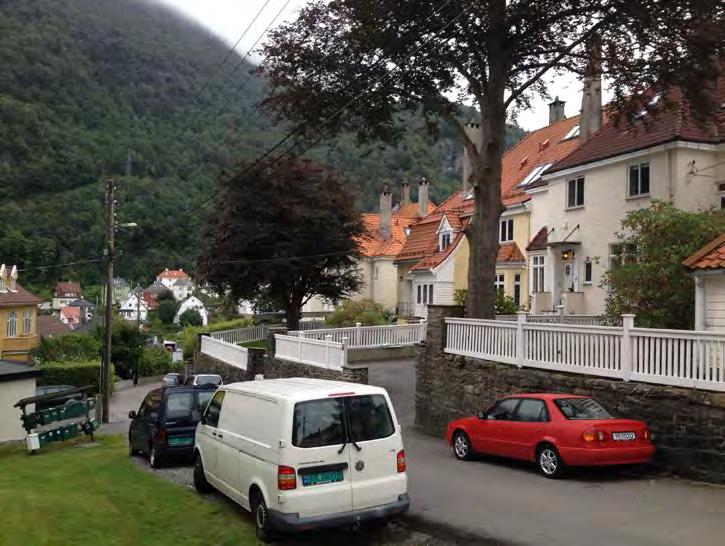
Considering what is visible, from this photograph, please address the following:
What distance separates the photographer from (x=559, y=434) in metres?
10.4

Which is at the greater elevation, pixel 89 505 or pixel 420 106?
pixel 420 106

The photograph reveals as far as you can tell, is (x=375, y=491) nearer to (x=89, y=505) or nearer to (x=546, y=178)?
(x=89, y=505)

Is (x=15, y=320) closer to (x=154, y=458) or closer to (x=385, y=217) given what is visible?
(x=385, y=217)

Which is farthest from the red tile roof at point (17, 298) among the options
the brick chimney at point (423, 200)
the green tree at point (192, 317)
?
the green tree at point (192, 317)

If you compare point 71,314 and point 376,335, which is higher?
point 376,335

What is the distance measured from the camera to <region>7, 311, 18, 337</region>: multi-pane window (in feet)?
175

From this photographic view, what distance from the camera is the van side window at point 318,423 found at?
776 cm

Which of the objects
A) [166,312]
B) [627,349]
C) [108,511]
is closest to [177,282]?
[166,312]

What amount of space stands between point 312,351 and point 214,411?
10.7 m

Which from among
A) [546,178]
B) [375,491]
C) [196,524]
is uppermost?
[546,178]

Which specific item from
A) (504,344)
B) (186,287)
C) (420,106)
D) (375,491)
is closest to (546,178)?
(420,106)

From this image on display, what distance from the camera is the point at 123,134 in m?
99.9

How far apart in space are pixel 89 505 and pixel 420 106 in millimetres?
15442

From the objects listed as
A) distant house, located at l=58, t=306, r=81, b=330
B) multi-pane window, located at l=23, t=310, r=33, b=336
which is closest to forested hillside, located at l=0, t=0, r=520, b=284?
distant house, located at l=58, t=306, r=81, b=330
